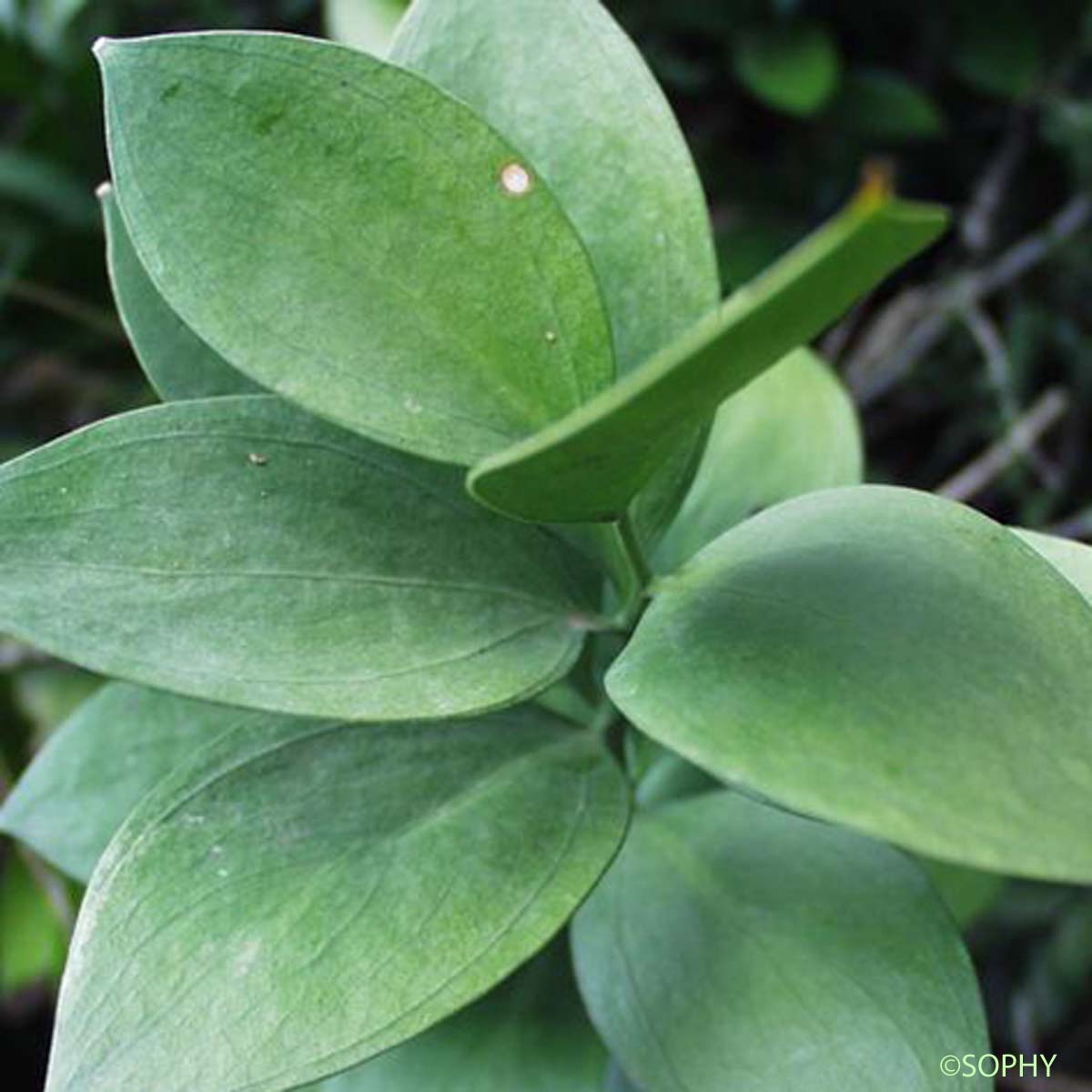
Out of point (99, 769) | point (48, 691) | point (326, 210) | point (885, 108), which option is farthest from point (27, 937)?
point (885, 108)

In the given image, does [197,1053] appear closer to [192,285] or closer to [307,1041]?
[307,1041]

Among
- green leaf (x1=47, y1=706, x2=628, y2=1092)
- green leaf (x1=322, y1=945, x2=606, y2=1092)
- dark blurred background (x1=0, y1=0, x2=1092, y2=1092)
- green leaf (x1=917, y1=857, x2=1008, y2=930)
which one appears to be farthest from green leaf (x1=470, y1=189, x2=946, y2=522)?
dark blurred background (x1=0, y1=0, x2=1092, y2=1092)

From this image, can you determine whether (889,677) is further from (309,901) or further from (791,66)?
(791,66)

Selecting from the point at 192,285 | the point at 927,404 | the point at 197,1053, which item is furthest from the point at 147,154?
the point at 927,404

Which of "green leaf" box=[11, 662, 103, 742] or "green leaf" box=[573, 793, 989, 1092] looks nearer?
"green leaf" box=[573, 793, 989, 1092]

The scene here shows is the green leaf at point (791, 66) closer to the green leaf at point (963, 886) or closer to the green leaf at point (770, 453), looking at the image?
the green leaf at point (770, 453)

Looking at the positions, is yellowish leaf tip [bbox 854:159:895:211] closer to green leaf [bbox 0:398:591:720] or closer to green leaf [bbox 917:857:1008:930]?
green leaf [bbox 0:398:591:720]
